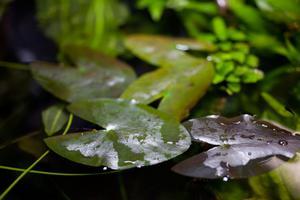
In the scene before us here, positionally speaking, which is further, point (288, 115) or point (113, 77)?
point (113, 77)

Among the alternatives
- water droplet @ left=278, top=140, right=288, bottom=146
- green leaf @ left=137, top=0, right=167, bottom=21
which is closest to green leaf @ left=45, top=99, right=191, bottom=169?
water droplet @ left=278, top=140, right=288, bottom=146

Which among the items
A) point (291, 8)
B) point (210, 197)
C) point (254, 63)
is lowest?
point (210, 197)

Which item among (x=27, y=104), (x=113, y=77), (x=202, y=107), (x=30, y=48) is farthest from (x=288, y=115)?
(x=30, y=48)

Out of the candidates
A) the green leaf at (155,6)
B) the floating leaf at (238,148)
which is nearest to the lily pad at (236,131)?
the floating leaf at (238,148)

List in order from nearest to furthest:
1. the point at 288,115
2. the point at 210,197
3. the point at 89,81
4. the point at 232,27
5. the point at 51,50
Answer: the point at 210,197 → the point at 288,115 → the point at 89,81 → the point at 232,27 → the point at 51,50

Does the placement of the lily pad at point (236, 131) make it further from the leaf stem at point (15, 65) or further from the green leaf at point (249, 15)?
the leaf stem at point (15, 65)

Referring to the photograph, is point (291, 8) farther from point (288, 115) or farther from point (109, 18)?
point (109, 18)

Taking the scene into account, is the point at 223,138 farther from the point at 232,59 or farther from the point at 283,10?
the point at 283,10
